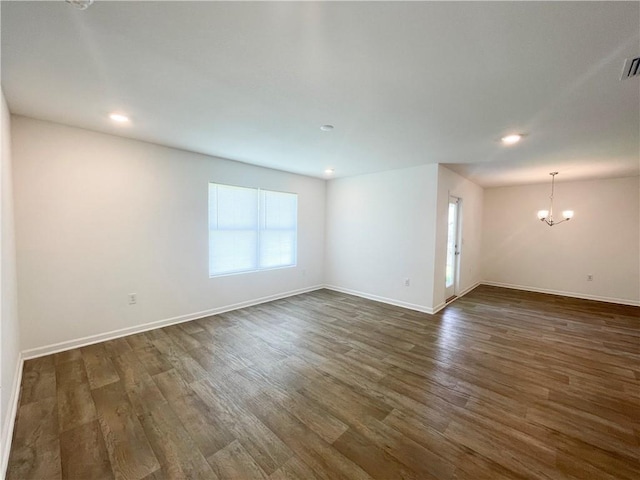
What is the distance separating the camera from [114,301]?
3232 mm

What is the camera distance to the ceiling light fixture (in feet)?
4.05

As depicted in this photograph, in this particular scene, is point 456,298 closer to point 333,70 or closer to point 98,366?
point 333,70

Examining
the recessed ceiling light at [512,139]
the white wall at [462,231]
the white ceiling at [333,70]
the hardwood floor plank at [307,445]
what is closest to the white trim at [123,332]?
the hardwood floor plank at [307,445]

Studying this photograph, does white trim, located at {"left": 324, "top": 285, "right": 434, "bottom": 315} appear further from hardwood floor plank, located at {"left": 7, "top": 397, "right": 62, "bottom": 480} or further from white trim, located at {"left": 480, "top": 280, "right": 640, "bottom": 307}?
hardwood floor plank, located at {"left": 7, "top": 397, "right": 62, "bottom": 480}

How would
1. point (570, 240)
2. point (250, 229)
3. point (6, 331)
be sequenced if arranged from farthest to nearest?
point (570, 240) < point (250, 229) < point (6, 331)

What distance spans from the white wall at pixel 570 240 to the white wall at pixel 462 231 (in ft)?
1.61

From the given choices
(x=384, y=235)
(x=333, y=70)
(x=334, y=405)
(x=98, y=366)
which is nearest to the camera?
(x=333, y=70)

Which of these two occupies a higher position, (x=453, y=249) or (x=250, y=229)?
(x=250, y=229)

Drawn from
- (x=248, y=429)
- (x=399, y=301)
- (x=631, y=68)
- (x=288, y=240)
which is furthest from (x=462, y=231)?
(x=248, y=429)

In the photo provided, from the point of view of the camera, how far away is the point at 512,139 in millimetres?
3051

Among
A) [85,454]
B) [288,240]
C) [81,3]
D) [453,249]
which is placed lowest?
[85,454]

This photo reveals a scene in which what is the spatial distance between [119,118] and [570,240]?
328 inches

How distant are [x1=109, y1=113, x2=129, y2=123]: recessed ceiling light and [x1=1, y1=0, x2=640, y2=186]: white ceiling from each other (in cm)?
9

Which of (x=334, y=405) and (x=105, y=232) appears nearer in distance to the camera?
(x=334, y=405)
